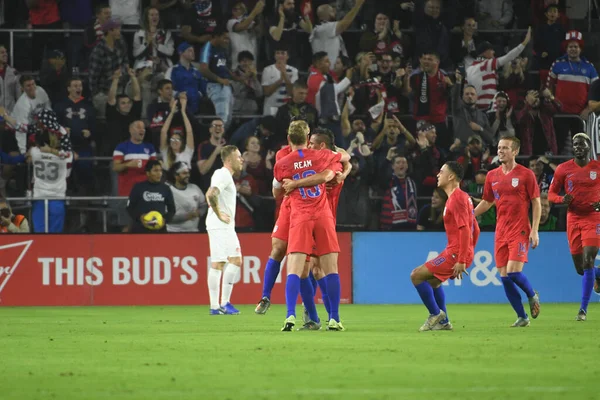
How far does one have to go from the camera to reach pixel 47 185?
20.4 m

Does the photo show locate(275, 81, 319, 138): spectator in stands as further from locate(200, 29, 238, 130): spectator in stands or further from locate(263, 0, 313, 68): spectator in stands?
locate(263, 0, 313, 68): spectator in stands

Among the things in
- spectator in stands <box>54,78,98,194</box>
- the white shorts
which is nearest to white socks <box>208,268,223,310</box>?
the white shorts

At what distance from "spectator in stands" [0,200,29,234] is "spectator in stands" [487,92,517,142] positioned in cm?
943

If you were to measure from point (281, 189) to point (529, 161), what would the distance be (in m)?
10.8

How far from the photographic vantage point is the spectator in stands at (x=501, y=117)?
2242 centimetres

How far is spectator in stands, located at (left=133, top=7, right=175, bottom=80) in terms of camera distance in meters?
22.0

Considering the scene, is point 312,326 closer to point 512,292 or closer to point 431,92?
point 512,292

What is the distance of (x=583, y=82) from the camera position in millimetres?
23156

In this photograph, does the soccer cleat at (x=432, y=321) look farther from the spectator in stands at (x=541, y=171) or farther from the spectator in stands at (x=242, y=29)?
the spectator in stands at (x=242, y=29)

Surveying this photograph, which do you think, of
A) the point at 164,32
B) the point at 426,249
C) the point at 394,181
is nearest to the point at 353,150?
the point at 394,181

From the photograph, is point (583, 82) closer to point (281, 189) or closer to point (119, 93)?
point (119, 93)

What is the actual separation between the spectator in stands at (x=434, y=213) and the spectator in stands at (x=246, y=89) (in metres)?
4.20

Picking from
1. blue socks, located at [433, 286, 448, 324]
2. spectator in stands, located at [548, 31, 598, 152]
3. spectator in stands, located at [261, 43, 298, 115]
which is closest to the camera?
blue socks, located at [433, 286, 448, 324]

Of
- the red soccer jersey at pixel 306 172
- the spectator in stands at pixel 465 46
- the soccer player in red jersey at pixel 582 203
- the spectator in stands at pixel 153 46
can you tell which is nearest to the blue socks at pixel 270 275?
the red soccer jersey at pixel 306 172
